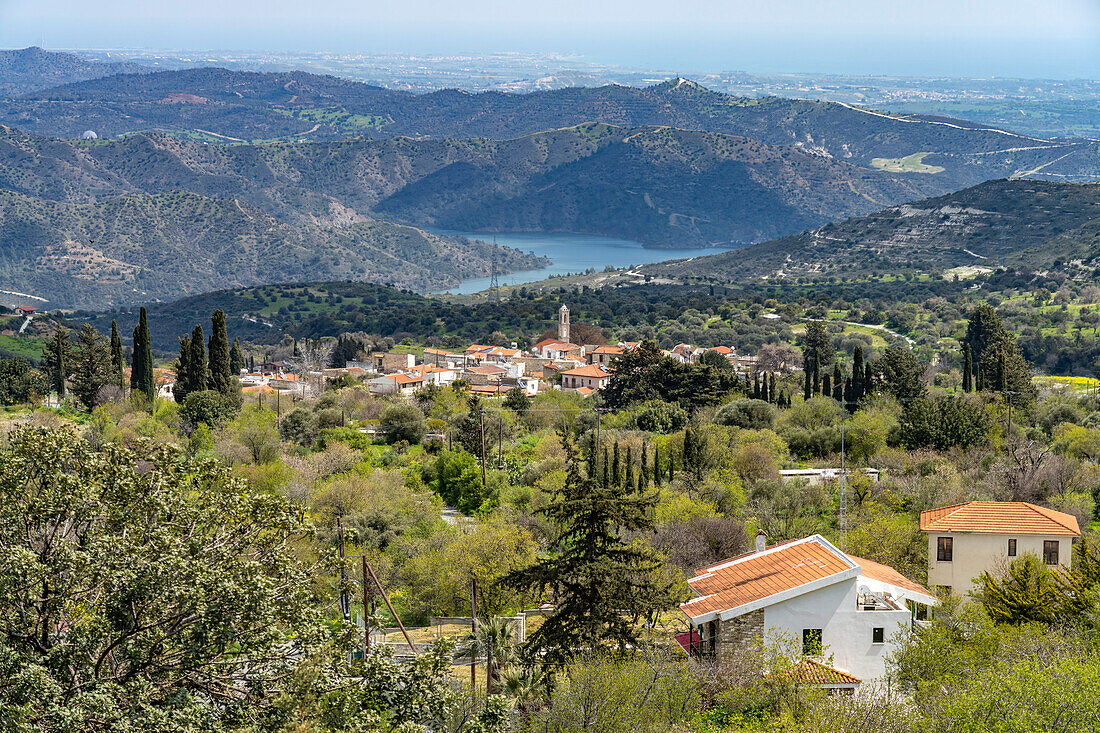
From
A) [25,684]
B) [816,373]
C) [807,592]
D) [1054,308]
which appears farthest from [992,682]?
[1054,308]

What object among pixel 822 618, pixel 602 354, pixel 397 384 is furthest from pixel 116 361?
pixel 822 618

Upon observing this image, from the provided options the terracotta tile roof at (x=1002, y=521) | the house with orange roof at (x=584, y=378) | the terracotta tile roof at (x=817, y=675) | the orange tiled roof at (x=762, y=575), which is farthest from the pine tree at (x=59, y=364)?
the terracotta tile roof at (x=817, y=675)

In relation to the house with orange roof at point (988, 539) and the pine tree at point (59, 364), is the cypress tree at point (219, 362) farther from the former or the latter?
the house with orange roof at point (988, 539)

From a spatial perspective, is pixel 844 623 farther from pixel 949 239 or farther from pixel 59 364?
pixel 949 239

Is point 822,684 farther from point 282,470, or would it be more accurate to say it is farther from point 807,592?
point 282,470

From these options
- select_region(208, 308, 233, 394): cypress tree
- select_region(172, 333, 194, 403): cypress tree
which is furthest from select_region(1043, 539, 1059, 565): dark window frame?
select_region(172, 333, 194, 403): cypress tree

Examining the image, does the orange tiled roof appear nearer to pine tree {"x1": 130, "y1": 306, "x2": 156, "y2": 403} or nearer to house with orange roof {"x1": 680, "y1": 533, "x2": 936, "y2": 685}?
house with orange roof {"x1": 680, "y1": 533, "x2": 936, "y2": 685}
